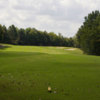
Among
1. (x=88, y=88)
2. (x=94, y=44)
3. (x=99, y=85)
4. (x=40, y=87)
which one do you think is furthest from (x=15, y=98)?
(x=94, y=44)

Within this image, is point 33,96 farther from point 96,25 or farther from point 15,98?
point 96,25

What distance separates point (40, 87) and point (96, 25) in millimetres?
46561

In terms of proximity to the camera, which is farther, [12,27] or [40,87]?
[12,27]

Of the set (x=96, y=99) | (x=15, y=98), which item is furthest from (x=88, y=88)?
(x=15, y=98)

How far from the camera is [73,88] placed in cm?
789

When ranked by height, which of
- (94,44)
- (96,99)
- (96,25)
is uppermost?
(96,25)

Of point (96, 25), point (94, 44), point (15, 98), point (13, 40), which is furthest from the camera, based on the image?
point (13, 40)

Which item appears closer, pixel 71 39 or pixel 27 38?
pixel 27 38

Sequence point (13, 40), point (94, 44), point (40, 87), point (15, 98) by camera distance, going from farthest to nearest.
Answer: point (13, 40) → point (94, 44) → point (40, 87) → point (15, 98)

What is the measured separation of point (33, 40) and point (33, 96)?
104 meters

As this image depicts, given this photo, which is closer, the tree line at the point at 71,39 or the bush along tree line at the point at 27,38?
the tree line at the point at 71,39

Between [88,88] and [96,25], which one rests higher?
[96,25]

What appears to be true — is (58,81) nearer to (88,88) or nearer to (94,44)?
(88,88)

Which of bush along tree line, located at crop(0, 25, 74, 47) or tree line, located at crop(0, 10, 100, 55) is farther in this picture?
bush along tree line, located at crop(0, 25, 74, 47)
